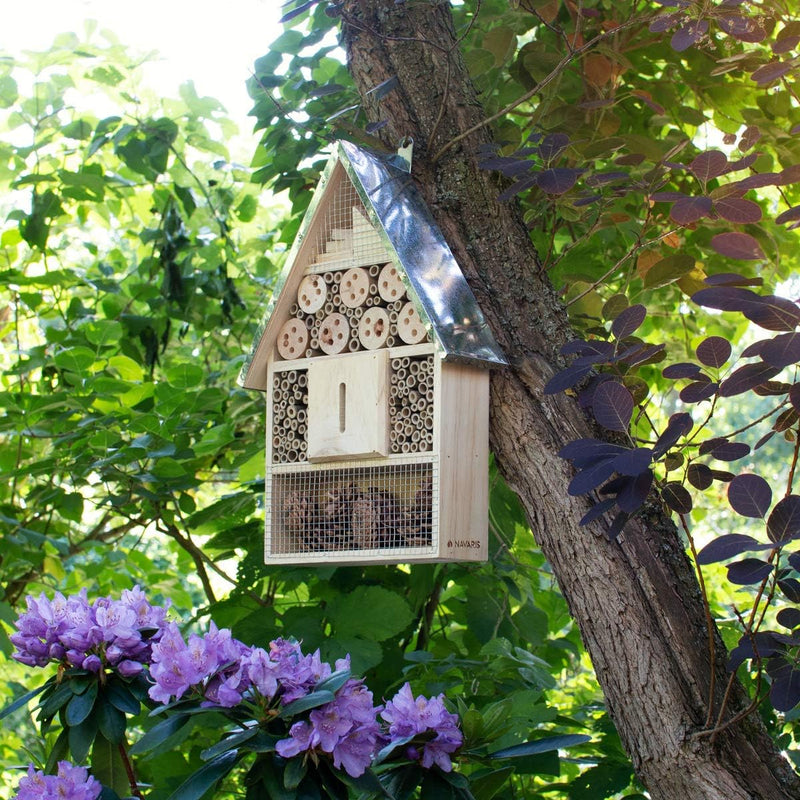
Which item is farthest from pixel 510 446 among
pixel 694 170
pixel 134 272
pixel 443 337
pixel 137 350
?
pixel 134 272

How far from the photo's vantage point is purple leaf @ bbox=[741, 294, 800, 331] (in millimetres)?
1254

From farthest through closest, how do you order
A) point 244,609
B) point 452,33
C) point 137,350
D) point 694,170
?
1. point 137,350
2. point 244,609
3. point 452,33
4. point 694,170

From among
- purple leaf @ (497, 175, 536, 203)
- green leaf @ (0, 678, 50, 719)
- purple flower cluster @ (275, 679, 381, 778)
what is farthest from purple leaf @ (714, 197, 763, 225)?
green leaf @ (0, 678, 50, 719)

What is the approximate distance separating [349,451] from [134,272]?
213 centimetres

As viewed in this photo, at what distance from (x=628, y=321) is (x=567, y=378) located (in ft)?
0.48

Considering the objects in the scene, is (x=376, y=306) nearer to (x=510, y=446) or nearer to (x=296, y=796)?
(x=510, y=446)

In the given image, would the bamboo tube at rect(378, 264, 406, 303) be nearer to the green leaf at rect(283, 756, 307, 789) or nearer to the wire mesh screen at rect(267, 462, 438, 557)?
the wire mesh screen at rect(267, 462, 438, 557)

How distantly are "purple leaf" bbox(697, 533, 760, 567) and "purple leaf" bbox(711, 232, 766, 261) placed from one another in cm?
38

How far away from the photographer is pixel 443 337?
1596 millimetres

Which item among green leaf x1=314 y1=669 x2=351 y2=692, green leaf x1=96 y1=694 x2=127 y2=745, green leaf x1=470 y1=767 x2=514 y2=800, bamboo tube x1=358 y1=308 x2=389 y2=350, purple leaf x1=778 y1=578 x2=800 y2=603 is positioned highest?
bamboo tube x1=358 y1=308 x2=389 y2=350

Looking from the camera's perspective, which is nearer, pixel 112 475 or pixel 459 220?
pixel 459 220

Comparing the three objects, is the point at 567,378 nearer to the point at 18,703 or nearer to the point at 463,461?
the point at 463,461

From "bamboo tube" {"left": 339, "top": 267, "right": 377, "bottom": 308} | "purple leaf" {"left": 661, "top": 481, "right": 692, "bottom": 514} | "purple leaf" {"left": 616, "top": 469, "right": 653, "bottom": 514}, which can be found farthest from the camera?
"bamboo tube" {"left": 339, "top": 267, "right": 377, "bottom": 308}

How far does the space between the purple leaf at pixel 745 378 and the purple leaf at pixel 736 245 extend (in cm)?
15
